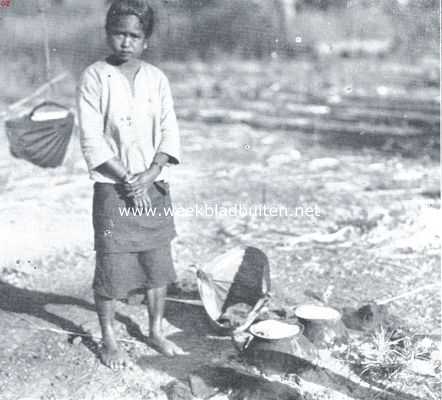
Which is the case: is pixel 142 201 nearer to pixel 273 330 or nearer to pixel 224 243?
pixel 273 330

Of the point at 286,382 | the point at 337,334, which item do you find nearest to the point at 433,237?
the point at 337,334

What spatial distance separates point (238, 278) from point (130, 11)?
1894 mm

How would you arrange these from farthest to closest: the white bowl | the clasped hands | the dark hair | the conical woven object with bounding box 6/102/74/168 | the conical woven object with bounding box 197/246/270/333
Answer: the conical woven object with bounding box 6/102/74/168 → the conical woven object with bounding box 197/246/270/333 → the white bowl → the clasped hands → the dark hair

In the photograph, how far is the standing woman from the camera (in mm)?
3025

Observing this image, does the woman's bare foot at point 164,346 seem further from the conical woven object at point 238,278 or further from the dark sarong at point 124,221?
the dark sarong at point 124,221

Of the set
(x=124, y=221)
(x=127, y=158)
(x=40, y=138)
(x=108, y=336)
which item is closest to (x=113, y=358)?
(x=108, y=336)

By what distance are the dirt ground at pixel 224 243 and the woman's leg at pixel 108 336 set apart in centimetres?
7

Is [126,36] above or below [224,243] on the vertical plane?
above

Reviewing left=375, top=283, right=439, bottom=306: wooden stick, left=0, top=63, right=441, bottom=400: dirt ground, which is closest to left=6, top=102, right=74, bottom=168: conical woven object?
left=0, top=63, right=441, bottom=400: dirt ground

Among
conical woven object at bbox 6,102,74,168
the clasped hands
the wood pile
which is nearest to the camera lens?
the clasped hands

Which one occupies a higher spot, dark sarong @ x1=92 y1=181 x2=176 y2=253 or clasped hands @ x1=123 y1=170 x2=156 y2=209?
clasped hands @ x1=123 y1=170 x2=156 y2=209

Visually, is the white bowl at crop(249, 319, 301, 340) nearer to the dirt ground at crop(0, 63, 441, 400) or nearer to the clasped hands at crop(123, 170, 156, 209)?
the dirt ground at crop(0, 63, 441, 400)

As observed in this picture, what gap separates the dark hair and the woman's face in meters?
0.02

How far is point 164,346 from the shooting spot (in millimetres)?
3510
